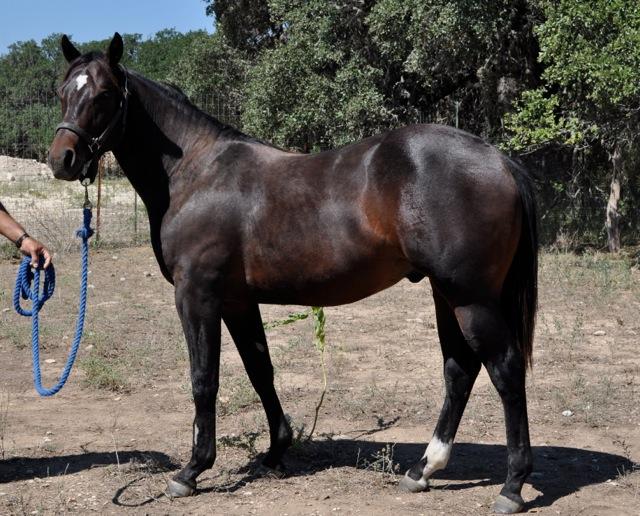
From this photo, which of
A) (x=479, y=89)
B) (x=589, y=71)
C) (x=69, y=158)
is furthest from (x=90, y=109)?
(x=479, y=89)

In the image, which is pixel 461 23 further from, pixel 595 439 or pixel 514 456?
pixel 514 456

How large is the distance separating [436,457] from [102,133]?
2.38 m

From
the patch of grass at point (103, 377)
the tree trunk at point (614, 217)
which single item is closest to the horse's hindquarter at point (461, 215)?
the patch of grass at point (103, 377)

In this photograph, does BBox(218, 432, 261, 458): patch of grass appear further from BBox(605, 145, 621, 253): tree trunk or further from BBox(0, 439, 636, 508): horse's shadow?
BBox(605, 145, 621, 253): tree trunk

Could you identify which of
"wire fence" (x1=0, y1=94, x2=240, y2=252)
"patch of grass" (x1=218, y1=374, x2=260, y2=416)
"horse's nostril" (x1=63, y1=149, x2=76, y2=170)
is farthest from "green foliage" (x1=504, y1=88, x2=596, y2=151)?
"horse's nostril" (x1=63, y1=149, x2=76, y2=170)

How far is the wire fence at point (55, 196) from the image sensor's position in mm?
12508

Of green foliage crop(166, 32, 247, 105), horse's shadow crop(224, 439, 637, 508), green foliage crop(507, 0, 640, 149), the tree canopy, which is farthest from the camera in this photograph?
green foliage crop(166, 32, 247, 105)

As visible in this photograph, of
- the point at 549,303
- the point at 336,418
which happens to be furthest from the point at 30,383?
the point at 549,303

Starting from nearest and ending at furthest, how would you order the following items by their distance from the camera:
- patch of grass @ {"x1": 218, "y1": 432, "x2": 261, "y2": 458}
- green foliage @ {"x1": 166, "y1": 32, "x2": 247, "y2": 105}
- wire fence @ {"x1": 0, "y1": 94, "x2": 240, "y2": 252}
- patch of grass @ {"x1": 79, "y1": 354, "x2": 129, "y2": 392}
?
1. patch of grass @ {"x1": 218, "y1": 432, "x2": 261, "y2": 458}
2. patch of grass @ {"x1": 79, "y1": 354, "x2": 129, "y2": 392}
3. wire fence @ {"x1": 0, "y1": 94, "x2": 240, "y2": 252}
4. green foliage @ {"x1": 166, "y1": 32, "x2": 247, "y2": 105}

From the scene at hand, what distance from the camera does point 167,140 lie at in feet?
14.4

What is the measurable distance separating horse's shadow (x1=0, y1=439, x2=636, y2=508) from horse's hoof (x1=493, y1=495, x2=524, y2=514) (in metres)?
Answer: 0.31

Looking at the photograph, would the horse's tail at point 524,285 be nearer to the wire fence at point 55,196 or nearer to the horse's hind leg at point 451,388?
the horse's hind leg at point 451,388

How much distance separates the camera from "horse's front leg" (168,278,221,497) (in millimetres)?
4117

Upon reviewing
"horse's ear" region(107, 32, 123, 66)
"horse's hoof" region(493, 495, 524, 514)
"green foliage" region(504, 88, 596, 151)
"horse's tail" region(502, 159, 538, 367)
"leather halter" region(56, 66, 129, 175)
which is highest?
"green foliage" region(504, 88, 596, 151)
